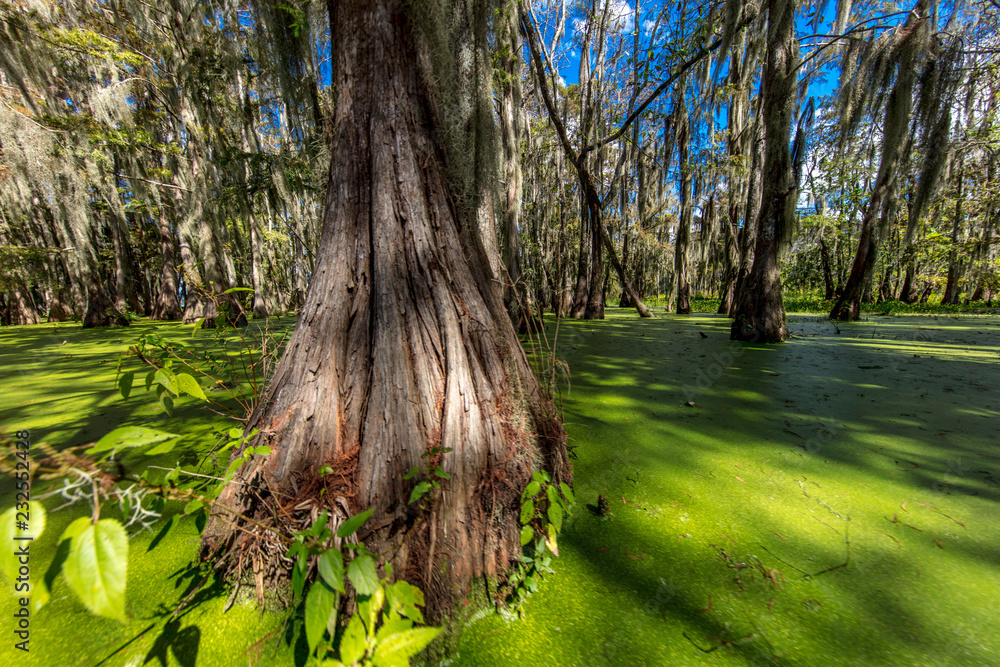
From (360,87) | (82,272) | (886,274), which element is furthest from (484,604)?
(886,274)

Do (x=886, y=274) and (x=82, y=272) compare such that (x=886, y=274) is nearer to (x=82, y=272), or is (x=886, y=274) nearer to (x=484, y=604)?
(x=484, y=604)

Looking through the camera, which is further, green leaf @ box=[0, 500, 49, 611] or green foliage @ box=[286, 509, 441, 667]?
green foliage @ box=[286, 509, 441, 667]

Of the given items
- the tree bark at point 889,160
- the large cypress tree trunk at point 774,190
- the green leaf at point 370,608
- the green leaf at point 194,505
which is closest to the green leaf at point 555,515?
the green leaf at point 370,608

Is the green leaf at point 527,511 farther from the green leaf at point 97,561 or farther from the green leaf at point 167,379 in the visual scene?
the green leaf at point 167,379

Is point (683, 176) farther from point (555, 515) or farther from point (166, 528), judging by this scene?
point (166, 528)

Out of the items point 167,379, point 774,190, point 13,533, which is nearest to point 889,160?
point 774,190

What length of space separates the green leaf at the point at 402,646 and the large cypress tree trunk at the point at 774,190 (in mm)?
4992

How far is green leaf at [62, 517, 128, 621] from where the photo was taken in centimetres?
41

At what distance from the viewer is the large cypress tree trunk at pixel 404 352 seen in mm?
976

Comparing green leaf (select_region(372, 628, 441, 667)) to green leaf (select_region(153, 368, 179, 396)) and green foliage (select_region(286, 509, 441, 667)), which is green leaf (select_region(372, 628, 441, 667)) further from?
green leaf (select_region(153, 368, 179, 396))

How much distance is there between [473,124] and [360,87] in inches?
18.6

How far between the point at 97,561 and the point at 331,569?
343 millimetres

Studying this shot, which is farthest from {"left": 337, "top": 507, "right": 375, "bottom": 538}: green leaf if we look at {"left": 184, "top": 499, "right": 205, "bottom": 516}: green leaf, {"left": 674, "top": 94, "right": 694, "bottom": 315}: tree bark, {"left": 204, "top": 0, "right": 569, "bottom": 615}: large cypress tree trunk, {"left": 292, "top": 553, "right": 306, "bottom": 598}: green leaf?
{"left": 674, "top": 94, "right": 694, "bottom": 315}: tree bark

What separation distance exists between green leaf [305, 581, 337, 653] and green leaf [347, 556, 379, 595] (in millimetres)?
53
